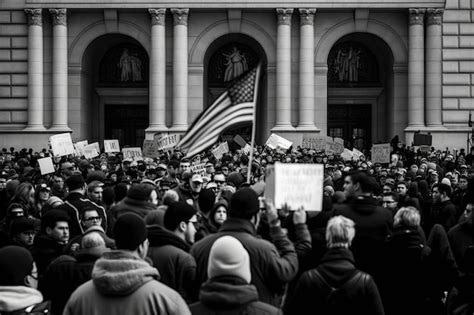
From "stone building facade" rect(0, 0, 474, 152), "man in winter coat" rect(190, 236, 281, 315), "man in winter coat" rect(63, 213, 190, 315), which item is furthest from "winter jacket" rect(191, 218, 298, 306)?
"stone building facade" rect(0, 0, 474, 152)

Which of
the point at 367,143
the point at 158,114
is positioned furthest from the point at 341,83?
the point at 158,114

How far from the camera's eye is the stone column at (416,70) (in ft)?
135

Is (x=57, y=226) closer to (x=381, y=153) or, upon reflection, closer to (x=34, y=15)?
(x=381, y=153)

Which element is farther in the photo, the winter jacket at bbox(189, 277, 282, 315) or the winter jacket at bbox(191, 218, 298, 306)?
the winter jacket at bbox(191, 218, 298, 306)

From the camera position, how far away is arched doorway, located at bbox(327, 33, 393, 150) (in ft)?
145

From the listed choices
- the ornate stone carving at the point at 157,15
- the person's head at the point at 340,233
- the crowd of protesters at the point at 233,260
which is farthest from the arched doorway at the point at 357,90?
the person's head at the point at 340,233

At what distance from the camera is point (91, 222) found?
9.81 m

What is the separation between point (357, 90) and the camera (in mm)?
44094

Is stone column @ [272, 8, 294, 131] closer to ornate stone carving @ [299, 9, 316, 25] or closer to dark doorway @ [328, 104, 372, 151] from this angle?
ornate stone carving @ [299, 9, 316, 25]

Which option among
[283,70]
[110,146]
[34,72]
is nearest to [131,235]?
[110,146]

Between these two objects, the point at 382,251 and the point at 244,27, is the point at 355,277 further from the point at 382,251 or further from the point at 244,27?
the point at 244,27

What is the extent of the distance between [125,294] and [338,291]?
2.11 m

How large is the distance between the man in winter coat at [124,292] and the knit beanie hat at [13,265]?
804mm

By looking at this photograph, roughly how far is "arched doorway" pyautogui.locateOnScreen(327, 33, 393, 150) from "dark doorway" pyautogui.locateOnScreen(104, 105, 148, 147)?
33.2 ft
